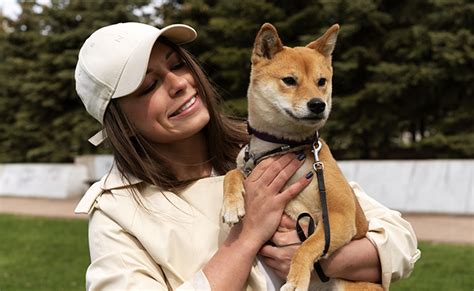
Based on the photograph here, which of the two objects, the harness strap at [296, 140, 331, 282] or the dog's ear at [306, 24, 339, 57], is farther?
the dog's ear at [306, 24, 339, 57]

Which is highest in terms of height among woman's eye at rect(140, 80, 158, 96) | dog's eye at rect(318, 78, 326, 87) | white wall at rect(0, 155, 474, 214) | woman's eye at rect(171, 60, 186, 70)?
woman's eye at rect(171, 60, 186, 70)

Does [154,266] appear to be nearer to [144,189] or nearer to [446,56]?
[144,189]

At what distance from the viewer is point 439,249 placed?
6703 mm

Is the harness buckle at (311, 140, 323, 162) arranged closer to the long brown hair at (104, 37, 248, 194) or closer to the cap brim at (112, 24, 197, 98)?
the long brown hair at (104, 37, 248, 194)

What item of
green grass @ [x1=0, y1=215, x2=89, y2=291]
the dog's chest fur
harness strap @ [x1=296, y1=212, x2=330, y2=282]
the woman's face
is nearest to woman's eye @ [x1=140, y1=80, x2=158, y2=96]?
the woman's face

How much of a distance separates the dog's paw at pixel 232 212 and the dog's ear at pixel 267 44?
74 cm

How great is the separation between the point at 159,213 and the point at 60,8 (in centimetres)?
1615

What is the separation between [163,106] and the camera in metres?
2.37

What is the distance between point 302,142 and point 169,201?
62 centimetres

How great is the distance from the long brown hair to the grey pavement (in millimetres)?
5220

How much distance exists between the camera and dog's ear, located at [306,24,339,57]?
2.67 metres

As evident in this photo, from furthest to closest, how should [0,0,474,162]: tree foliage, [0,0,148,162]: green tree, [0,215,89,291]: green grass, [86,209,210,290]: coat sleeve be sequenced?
[0,0,148,162]: green tree < [0,0,474,162]: tree foliage < [0,215,89,291]: green grass < [86,209,210,290]: coat sleeve

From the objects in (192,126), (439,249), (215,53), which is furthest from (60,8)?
(192,126)

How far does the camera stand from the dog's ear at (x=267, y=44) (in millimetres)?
2588
